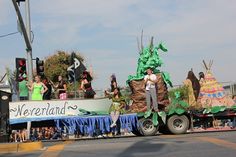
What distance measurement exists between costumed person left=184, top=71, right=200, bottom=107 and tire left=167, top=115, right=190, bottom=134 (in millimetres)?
840

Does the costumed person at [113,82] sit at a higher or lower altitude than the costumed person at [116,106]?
higher

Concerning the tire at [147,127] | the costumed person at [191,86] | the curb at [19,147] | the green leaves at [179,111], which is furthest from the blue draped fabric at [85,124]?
the curb at [19,147]

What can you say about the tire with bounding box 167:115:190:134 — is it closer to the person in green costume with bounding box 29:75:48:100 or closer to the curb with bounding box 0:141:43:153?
the person in green costume with bounding box 29:75:48:100

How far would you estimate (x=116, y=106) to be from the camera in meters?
16.3

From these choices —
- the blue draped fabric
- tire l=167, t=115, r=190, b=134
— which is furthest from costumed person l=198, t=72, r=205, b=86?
the blue draped fabric

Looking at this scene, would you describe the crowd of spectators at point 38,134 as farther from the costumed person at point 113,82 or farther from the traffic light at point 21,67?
the traffic light at point 21,67

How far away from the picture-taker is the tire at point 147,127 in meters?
16.3

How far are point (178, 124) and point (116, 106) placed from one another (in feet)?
7.65

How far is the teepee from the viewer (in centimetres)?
1786

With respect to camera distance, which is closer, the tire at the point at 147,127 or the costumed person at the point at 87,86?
the tire at the point at 147,127

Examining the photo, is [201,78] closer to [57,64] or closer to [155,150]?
[155,150]

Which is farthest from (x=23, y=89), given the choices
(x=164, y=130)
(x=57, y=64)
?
(x=57, y=64)

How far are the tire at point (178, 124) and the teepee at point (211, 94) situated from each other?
3.80 ft

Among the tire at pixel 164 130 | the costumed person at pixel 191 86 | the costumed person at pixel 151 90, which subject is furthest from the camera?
the costumed person at pixel 191 86
